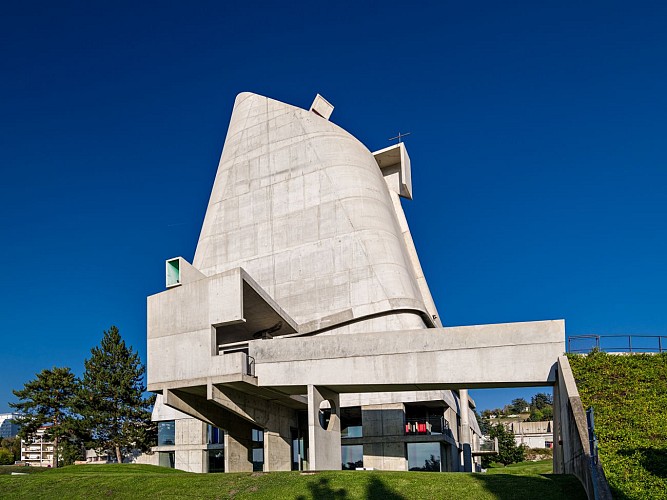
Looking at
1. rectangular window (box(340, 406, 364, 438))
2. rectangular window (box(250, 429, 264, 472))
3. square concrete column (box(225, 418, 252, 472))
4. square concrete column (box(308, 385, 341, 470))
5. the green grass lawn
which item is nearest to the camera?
square concrete column (box(308, 385, 341, 470))

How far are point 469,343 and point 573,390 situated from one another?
172 inches

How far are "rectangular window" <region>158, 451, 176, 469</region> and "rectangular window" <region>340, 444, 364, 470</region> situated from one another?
16252 millimetres

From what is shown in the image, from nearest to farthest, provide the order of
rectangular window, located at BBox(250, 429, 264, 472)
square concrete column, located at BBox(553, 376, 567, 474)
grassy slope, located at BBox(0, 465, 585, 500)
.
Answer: grassy slope, located at BBox(0, 465, 585, 500), square concrete column, located at BBox(553, 376, 567, 474), rectangular window, located at BBox(250, 429, 264, 472)

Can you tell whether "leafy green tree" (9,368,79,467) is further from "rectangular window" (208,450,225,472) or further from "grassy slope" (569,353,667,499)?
"grassy slope" (569,353,667,499)

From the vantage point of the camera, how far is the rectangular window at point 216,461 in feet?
131

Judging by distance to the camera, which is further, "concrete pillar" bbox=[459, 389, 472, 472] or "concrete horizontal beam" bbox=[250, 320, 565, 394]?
"concrete pillar" bbox=[459, 389, 472, 472]

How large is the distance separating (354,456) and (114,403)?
83.9 ft

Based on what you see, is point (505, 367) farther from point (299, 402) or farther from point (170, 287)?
point (170, 287)

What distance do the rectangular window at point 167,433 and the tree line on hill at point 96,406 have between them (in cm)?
535

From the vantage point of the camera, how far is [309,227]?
3447cm

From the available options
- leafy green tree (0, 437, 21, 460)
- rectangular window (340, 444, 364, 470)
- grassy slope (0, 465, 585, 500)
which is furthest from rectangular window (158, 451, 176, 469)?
leafy green tree (0, 437, 21, 460)

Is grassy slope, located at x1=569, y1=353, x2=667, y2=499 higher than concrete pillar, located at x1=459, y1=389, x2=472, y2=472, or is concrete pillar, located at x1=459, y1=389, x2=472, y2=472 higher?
grassy slope, located at x1=569, y1=353, x2=667, y2=499

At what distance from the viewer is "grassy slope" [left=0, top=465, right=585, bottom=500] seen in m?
16.0

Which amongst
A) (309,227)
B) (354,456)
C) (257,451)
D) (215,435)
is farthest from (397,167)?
(257,451)
